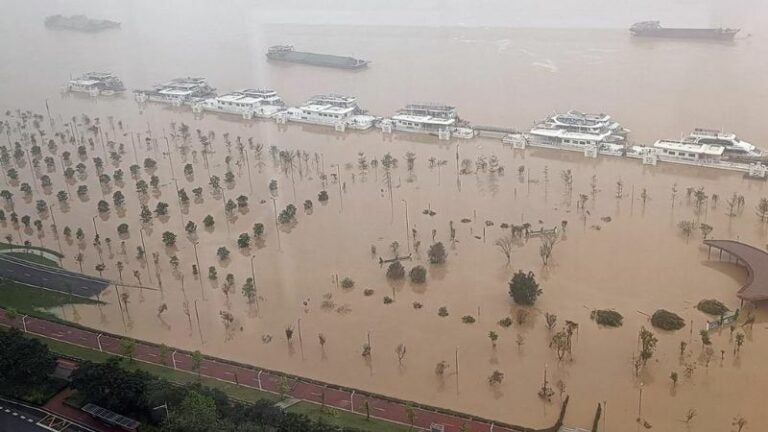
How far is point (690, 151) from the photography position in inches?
279

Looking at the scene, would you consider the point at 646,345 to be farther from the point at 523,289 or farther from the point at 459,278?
the point at 459,278

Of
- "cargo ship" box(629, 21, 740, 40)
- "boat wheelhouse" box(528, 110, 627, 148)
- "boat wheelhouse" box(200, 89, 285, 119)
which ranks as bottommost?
"boat wheelhouse" box(528, 110, 627, 148)

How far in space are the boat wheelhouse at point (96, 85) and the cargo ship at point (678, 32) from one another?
27.9 feet

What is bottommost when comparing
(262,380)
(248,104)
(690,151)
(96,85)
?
(262,380)

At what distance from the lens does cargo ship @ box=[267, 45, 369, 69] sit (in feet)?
38.2

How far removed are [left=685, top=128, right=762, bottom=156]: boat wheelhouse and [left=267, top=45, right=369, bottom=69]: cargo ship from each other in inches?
225

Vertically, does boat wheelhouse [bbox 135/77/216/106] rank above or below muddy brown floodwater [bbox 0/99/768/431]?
above

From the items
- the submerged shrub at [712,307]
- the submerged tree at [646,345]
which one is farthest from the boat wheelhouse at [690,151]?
the submerged tree at [646,345]

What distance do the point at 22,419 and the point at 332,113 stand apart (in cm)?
603

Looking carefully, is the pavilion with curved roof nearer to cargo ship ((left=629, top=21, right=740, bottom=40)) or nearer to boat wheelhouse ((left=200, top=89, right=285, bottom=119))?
boat wheelhouse ((left=200, top=89, right=285, bottom=119))

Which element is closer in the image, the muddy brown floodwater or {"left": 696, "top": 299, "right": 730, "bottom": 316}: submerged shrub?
the muddy brown floodwater

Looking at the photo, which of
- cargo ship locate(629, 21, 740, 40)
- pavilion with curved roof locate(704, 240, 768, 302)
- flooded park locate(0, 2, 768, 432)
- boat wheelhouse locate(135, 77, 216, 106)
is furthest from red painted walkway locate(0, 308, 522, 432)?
cargo ship locate(629, 21, 740, 40)

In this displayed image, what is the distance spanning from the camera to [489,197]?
656 cm

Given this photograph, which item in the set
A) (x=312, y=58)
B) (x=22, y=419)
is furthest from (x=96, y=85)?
(x=22, y=419)
